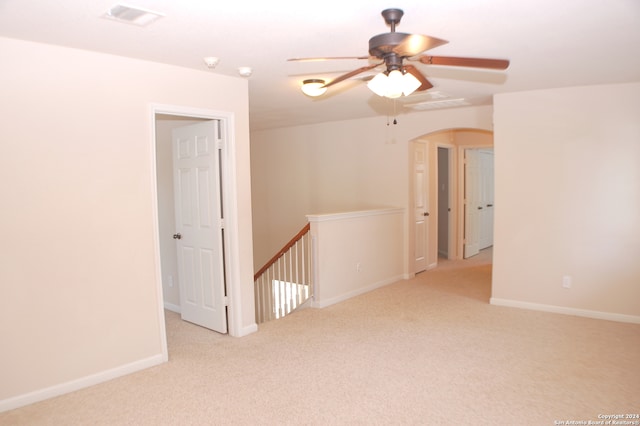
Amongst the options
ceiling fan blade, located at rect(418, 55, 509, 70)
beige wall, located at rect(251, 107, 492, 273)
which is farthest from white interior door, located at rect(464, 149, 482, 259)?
ceiling fan blade, located at rect(418, 55, 509, 70)

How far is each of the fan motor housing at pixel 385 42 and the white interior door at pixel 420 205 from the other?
179 inches

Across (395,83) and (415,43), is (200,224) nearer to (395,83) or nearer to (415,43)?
(395,83)

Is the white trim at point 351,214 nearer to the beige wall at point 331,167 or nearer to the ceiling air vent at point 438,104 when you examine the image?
the beige wall at point 331,167

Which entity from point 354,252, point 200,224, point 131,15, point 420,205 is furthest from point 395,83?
point 420,205

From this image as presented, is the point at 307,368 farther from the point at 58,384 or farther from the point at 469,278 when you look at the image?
the point at 469,278

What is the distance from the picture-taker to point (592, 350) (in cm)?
387

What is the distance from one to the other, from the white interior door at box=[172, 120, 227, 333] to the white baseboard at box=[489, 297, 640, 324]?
10.4 feet

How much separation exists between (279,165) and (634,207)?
5.26 m

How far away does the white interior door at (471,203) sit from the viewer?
816 cm

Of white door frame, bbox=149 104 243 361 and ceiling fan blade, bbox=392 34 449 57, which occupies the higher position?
ceiling fan blade, bbox=392 34 449 57

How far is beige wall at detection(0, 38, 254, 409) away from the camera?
3.00 m

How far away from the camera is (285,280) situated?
222 inches

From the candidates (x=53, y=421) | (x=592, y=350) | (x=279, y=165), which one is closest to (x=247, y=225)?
(x=53, y=421)

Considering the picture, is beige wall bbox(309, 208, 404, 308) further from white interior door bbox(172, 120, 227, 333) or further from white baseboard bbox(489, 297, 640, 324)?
white baseboard bbox(489, 297, 640, 324)
